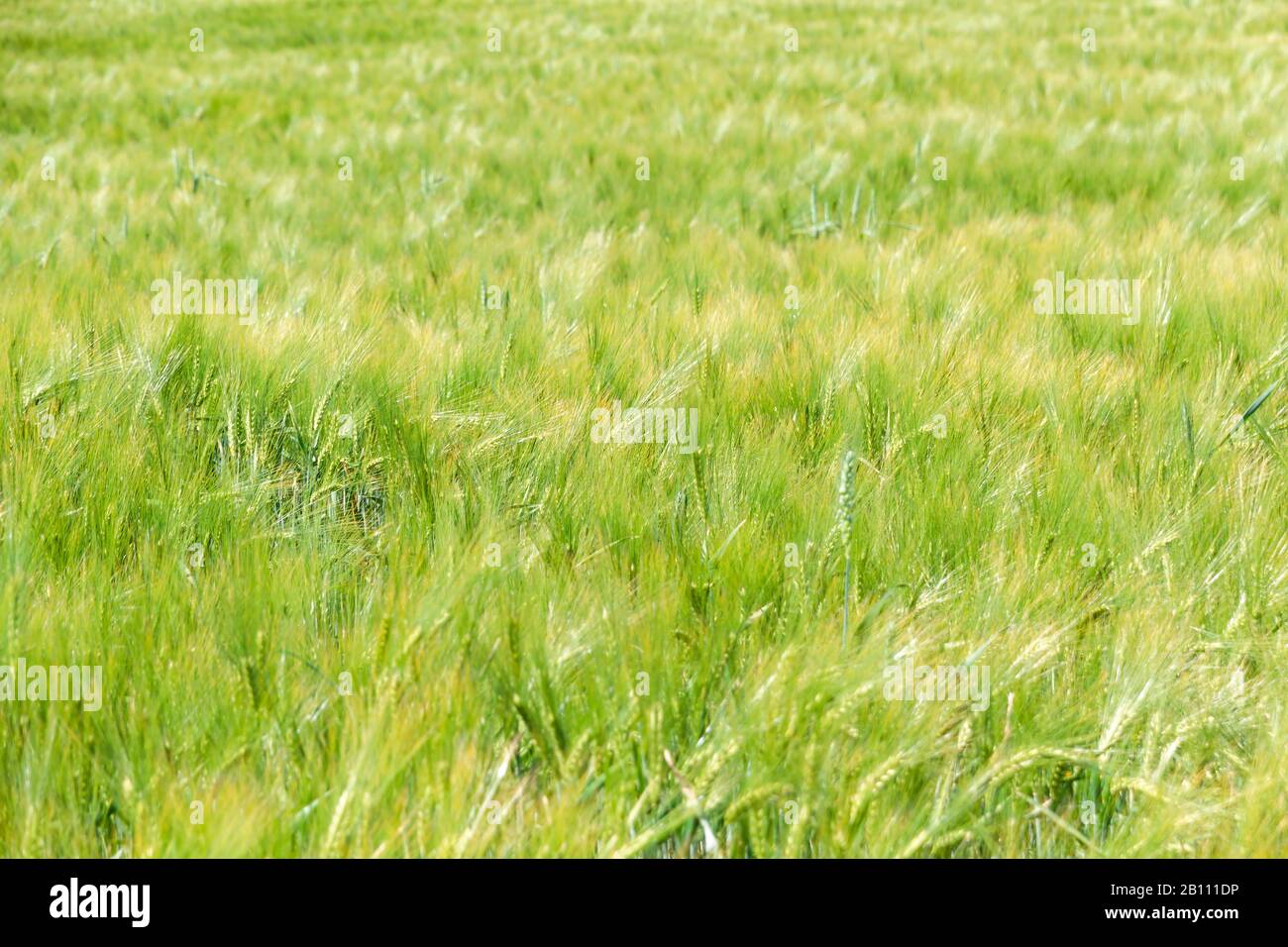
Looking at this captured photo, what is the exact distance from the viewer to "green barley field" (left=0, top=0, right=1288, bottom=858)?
937 mm

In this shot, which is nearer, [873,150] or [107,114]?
[873,150]

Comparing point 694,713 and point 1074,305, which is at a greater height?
point 1074,305

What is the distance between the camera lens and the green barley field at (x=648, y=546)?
3.07ft

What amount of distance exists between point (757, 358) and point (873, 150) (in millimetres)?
3197

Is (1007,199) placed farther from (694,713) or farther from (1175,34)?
(1175,34)

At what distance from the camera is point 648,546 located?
50.7 inches

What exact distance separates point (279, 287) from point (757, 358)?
54.6 inches

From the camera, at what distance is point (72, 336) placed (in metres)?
1.84

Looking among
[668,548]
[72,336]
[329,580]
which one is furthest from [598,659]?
[72,336]

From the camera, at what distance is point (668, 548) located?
1302 millimetres
